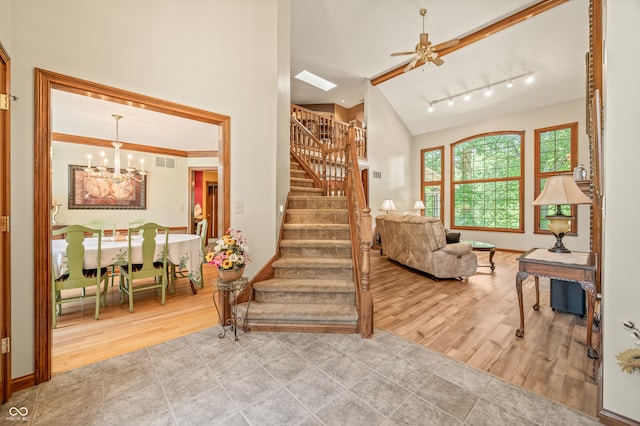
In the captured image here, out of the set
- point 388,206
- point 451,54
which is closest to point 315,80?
point 451,54

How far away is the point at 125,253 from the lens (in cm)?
329

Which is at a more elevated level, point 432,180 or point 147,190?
point 432,180

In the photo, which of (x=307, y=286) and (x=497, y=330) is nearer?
(x=497, y=330)

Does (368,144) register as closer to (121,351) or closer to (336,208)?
(336,208)

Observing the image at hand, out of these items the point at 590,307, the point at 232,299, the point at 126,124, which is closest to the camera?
the point at 590,307

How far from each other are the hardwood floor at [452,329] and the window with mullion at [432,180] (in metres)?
4.78

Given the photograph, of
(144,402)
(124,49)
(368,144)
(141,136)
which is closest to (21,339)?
(144,402)

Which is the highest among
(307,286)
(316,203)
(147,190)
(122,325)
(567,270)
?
(147,190)

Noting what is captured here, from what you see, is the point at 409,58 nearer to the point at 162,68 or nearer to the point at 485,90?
the point at 485,90

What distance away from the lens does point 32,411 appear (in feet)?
5.14

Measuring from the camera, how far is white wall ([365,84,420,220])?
752 centimetres

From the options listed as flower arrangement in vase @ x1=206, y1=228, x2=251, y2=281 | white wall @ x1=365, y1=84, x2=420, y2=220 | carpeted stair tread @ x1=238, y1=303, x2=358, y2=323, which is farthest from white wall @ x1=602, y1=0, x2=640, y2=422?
white wall @ x1=365, y1=84, x2=420, y2=220

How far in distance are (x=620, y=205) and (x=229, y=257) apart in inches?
107

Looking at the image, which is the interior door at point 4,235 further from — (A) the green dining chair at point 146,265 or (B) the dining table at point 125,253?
(A) the green dining chair at point 146,265
